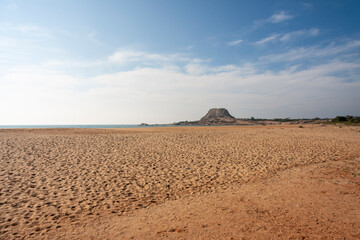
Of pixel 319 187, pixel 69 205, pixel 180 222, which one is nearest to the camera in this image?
pixel 180 222

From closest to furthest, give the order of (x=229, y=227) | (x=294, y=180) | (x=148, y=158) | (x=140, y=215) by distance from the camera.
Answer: (x=229, y=227) → (x=140, y=215) → (x=294, y=180) → (x=148, y=158)

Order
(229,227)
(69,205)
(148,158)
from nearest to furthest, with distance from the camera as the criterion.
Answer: (229,227) → (69,205) → (148,158)

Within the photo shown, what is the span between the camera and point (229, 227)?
15.7 feet

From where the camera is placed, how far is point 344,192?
691 cm

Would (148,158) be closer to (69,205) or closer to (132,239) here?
(69,205)

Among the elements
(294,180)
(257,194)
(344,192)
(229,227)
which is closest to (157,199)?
(229,227)

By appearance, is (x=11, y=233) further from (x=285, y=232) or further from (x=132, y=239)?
(x=285, y=232)

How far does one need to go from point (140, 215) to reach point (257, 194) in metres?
4.39

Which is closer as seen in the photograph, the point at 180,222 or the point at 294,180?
the point at 180,222

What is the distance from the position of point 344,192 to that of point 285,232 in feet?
14.2

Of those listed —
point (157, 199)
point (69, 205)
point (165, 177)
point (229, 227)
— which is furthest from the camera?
point (165, 177)

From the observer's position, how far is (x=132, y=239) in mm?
4379

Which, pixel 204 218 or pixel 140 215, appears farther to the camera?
pixel 140 215

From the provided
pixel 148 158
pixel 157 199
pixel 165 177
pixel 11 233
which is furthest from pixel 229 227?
pixel 148 158
